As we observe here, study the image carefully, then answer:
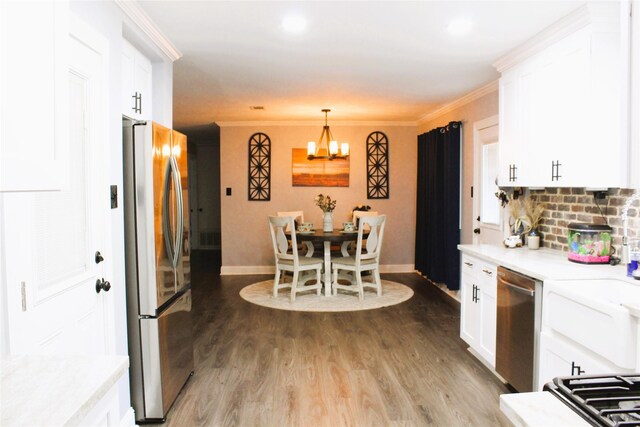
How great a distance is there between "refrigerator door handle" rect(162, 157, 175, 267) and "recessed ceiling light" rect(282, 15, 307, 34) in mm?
1138

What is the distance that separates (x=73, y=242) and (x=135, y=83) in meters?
1.30

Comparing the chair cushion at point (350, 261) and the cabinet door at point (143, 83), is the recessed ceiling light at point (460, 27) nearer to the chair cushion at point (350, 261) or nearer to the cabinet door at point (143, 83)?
the cabinet door at point (143, 83)

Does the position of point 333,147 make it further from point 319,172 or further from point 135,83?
point 135,83

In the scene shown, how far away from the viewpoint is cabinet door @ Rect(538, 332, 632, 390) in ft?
6.73

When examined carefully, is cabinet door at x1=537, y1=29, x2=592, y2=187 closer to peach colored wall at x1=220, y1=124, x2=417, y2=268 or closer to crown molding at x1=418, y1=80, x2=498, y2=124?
crown molding at x1=418, y1=80, x2=498, y2=124

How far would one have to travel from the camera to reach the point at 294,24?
2869mm

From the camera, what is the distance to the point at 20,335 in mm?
1534

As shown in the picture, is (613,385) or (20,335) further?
(20,335)

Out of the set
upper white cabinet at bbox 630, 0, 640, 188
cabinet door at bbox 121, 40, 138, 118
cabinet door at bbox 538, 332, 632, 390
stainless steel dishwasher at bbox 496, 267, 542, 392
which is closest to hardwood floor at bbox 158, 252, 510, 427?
stainless steel dishwasher at bbox 496, 267, 542, 392

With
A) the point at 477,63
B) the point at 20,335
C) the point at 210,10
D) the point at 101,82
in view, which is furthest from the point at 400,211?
the point at 20,335

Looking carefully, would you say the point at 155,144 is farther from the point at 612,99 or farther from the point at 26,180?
the point at 612,99

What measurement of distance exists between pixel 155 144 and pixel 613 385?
2.38 m

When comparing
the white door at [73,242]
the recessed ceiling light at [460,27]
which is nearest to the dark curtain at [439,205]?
the recessed ceiling light at [460,27]

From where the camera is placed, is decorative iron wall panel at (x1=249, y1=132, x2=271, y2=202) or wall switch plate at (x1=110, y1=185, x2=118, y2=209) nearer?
wall switch plate at (x1=110, y1=185, x2=118, y2=209)
